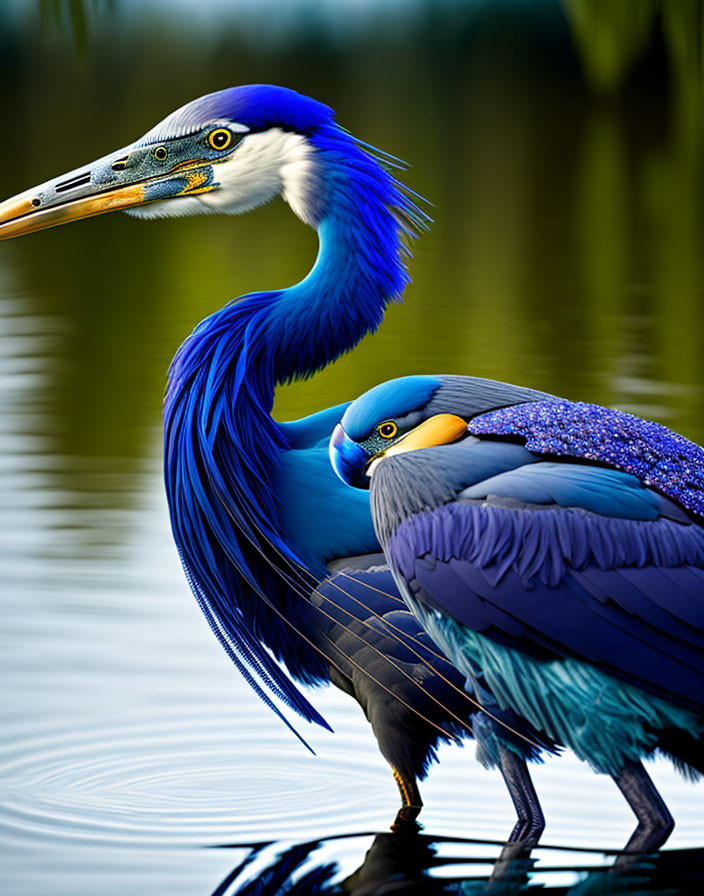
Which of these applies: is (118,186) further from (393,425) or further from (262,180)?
(393,425)

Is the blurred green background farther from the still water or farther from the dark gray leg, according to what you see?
the dark gray leg

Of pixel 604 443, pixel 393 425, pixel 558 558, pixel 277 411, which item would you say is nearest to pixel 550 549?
pixel 558 558

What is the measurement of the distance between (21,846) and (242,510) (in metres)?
0.70

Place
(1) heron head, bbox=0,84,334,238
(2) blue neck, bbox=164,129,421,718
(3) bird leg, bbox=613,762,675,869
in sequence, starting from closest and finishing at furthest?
1. (3) bird leg, bbox=613,762,675,869
2. (2) blue neck, bbox=164,129,421,718
3. (1) heron head, bbox=0,84,334,238

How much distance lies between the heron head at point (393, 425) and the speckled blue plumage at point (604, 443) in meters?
0.05

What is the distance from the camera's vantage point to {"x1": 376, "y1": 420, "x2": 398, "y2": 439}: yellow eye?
8.61ft

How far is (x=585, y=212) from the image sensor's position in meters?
13.7

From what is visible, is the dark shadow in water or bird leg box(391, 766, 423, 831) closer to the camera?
the dark shadow in water

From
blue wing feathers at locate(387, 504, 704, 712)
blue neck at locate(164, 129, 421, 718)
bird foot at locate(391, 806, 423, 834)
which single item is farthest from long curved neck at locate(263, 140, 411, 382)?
bird foot at locate(391, 806, 423, 834)

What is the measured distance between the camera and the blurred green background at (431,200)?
7.30 meters

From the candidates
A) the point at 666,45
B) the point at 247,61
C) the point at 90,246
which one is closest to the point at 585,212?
the point at 90,246

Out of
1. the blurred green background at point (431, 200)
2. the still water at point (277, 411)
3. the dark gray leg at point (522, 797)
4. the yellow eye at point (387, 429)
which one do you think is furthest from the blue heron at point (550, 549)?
the blurred green background at point (431, 200)

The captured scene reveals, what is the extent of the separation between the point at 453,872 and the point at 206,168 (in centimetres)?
139

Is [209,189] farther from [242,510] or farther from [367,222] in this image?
[242,510]
